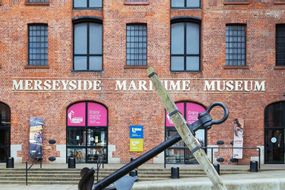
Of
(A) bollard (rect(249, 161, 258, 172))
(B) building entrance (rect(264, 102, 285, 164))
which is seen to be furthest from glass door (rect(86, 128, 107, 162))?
(B) building entrance (rect(264, 102, 285, 164))

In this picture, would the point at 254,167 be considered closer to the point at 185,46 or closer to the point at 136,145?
the point at 136,145

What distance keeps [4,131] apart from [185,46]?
11.0 m

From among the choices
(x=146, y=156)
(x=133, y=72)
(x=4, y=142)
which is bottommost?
(x=4, y=142)

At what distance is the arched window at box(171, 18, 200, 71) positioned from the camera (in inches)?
1046

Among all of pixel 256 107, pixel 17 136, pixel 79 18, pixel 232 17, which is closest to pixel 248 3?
pixel 232 17

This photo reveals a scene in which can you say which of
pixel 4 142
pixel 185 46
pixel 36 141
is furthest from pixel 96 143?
pixel 185 46

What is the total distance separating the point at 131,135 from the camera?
25.9m

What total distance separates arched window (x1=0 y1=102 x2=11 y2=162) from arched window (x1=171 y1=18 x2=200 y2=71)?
371 inches

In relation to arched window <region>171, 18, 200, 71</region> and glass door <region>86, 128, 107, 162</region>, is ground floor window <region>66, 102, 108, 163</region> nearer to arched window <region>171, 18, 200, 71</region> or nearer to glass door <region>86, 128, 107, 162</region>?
glass door <region>86, 128, 107, 162</region>

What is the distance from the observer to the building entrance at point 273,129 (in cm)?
2612

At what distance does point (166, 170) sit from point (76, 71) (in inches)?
303

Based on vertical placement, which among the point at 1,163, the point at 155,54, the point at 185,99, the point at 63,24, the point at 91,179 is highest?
the point at 63,24

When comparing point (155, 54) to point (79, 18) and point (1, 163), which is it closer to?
point (79, 18)

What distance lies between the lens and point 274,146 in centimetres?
2625
